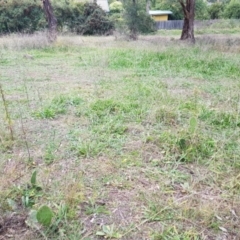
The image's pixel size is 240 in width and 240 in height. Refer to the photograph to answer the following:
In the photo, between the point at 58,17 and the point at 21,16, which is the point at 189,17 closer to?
the point at 58,17

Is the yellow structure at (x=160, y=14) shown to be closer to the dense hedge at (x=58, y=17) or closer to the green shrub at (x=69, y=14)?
the dense hedge at (x=58, y=17)

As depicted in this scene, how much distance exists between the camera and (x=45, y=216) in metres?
1.47

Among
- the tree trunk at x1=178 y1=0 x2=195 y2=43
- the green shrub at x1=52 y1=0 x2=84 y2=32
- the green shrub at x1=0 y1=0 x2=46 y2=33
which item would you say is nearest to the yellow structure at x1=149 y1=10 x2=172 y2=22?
the green shrub at x1=52 y1=0 x2=84 y2=32

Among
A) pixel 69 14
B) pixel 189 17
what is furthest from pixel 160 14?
pixel 189 17

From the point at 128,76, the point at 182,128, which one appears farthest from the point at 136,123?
the point at 128,76

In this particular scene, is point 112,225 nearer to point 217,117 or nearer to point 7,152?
point 7,152

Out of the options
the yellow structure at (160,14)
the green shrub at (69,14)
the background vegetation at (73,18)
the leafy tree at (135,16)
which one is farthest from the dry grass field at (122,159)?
the yellow structure at (160,14)

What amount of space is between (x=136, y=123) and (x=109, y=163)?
2.84 feet

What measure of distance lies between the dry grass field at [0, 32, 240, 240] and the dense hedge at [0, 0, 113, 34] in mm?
10984

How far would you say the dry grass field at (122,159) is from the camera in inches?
61.1

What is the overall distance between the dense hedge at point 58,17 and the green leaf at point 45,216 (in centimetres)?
1387

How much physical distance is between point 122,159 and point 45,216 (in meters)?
0.88

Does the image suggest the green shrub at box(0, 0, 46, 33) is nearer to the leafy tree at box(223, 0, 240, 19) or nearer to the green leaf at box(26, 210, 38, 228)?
the green leaf at box(26, 210, 38, 228)

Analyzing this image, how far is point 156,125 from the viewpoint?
2.86 metres
